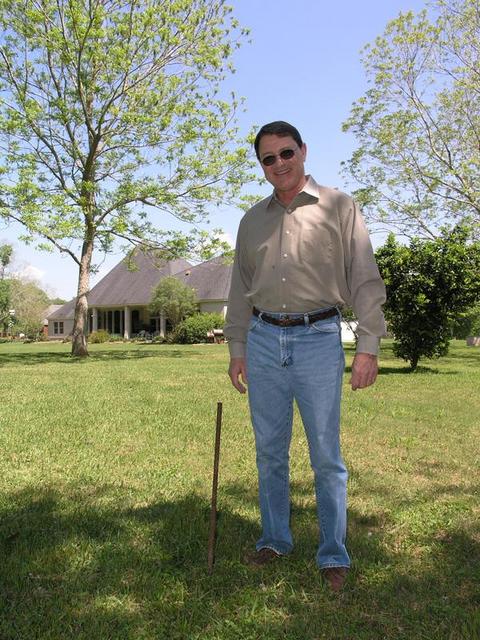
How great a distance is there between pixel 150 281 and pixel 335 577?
4873 cm

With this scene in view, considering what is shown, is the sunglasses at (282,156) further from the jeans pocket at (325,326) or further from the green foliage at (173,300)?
the green foliage at (173,300)

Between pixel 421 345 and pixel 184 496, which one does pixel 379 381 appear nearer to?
pixel 421 345

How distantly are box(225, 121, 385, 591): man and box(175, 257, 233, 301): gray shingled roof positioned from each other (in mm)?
41016

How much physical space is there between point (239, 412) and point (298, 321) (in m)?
6.07

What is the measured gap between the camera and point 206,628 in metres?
2.91

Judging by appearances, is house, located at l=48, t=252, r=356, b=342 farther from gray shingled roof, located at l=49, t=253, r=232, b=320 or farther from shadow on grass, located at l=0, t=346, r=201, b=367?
shadow on grass, located at l=0, t=346, r=201, b=367

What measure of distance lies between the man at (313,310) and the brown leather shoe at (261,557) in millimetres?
355

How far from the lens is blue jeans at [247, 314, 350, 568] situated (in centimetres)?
330

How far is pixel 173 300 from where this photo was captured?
4291cm

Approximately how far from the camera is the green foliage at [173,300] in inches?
1693

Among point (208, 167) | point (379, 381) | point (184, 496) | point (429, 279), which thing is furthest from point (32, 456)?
point (208, 167)

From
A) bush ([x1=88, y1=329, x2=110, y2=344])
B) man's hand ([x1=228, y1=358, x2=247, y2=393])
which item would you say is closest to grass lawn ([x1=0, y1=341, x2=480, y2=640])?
man's hand ([x1=228, y1=358, x2=247, y2=393])

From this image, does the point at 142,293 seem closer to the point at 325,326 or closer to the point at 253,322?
the point at 253,322

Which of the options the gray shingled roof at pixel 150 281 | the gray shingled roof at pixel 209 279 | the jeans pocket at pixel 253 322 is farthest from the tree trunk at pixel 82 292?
the jeans pocket at pixel 253 322
